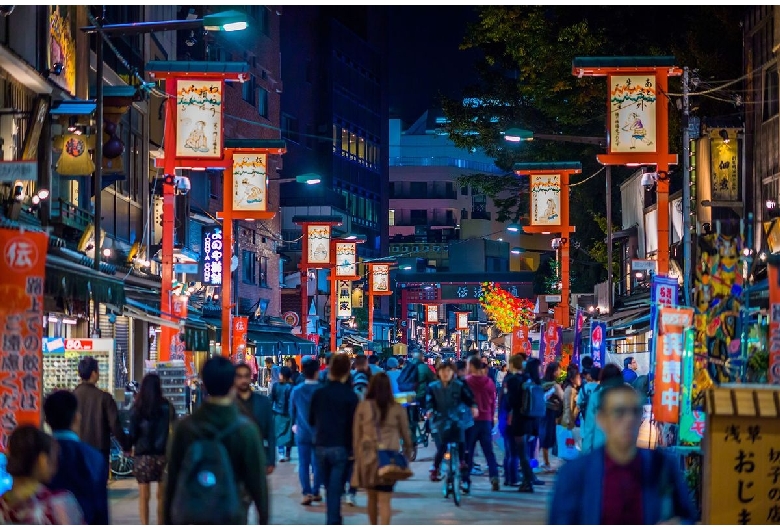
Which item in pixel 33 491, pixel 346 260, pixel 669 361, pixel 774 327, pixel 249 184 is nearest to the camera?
pixel 33 491

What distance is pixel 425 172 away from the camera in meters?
138

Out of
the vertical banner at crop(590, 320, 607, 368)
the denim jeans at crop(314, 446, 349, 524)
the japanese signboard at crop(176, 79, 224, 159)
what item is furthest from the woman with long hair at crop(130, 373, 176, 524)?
the vertical banner at crop(590, 320, 607, 368)

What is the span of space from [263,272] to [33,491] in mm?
57782

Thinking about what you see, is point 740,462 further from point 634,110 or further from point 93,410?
point 634,110

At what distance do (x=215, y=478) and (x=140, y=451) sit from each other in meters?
6.46

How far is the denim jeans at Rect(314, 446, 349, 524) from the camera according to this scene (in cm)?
1360

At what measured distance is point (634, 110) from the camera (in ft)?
88.1

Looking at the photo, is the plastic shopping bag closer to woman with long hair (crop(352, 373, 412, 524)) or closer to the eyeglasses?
woman with long hair (crop(352, 373, 412, 524))

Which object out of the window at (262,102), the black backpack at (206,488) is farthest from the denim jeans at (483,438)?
the window at (262,102)

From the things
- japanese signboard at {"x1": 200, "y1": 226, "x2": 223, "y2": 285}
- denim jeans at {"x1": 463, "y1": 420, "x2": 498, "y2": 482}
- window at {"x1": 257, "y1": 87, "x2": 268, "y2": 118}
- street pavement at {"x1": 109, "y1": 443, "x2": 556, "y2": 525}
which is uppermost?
window at {"x1": 257, "y1": 87, "x2": 268, "y2": 118}

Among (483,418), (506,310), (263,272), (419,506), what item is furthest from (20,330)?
(506,310)

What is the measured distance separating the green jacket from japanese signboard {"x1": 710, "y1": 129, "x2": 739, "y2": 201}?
1082 inches

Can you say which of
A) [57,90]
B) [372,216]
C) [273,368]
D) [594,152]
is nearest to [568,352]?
[594,152]

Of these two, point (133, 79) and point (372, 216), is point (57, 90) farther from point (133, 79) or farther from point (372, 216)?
point (372, 216)
